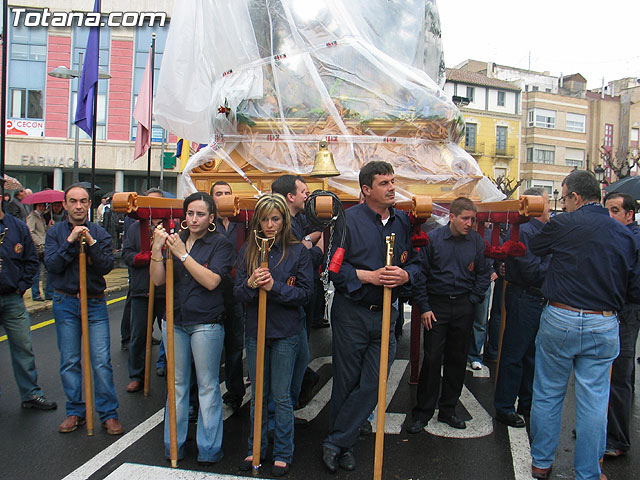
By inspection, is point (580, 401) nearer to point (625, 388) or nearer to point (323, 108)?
point (625, 388)

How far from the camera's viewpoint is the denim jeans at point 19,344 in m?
4.67

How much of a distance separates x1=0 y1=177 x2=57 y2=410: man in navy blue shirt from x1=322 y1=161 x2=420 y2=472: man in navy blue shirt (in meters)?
2.64

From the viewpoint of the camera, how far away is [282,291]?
351 cm

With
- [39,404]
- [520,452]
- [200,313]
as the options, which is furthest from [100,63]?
[520,452]

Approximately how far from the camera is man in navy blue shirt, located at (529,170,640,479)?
3.38 m

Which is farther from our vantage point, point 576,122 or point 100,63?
point 576,122

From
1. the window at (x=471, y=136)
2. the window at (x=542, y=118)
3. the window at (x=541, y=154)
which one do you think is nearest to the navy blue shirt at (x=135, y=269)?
the window at (x=471, y=136)

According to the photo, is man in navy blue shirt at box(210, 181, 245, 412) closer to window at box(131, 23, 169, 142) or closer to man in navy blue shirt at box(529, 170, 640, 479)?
man in navy blue shirt at box(529, 170, 640, 479)

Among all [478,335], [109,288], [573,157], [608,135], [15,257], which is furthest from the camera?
[608,135]

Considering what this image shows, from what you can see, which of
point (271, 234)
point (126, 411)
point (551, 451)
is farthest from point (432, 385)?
point (126, 411)

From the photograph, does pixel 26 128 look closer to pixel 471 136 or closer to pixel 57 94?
pixel 57 94

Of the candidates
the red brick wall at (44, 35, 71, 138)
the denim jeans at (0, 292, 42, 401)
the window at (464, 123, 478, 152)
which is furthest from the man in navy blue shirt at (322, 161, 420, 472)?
the window at (464, 123, 478, 152)

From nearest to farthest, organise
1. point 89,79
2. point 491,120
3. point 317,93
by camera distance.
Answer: point 317,93 → point 89,79 → point 491,120

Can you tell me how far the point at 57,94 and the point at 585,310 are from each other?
91.9 feet
